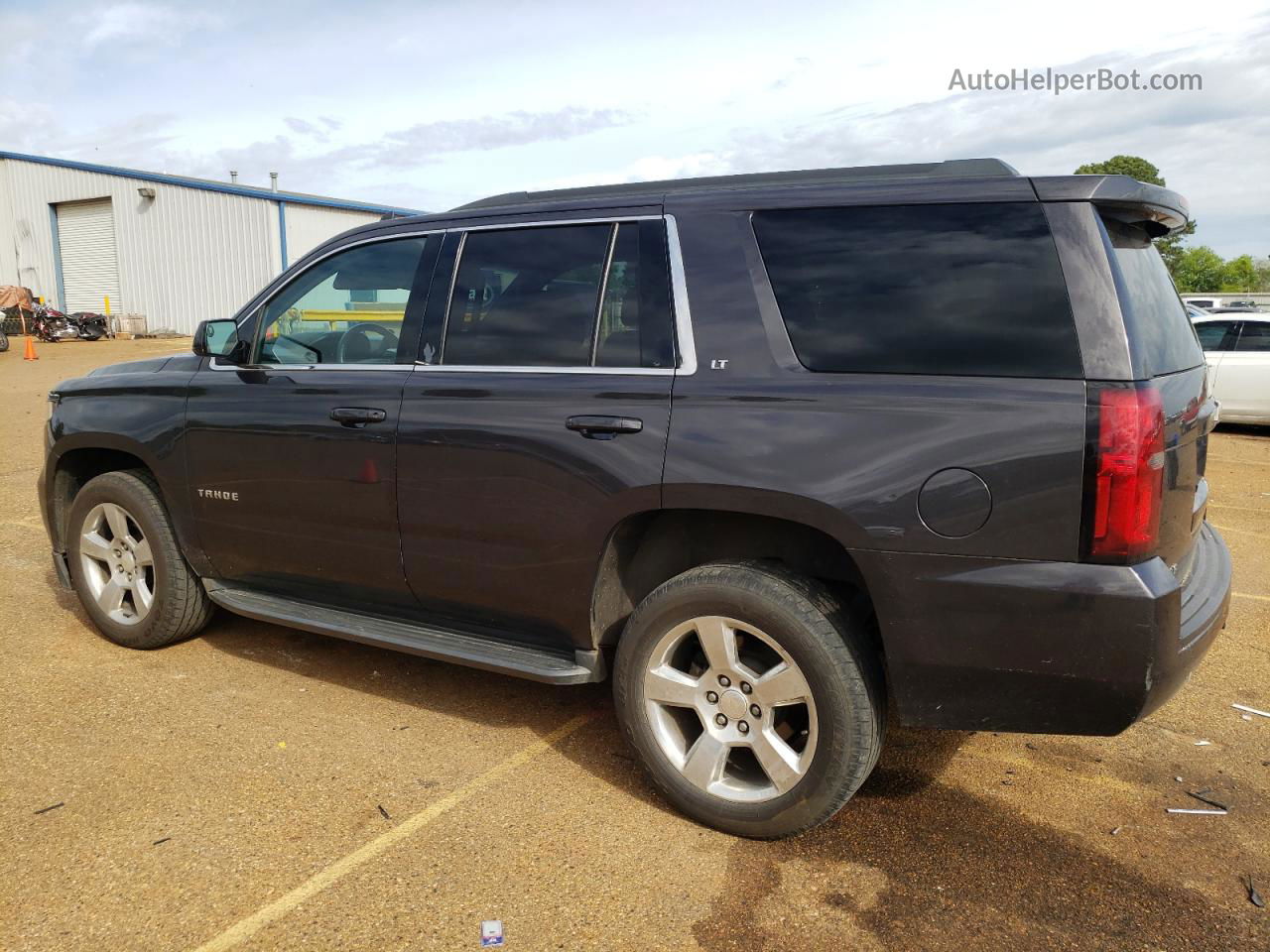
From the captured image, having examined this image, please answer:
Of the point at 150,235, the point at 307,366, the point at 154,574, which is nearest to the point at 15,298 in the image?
the point at 150,235

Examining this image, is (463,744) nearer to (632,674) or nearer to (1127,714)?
(632,674)

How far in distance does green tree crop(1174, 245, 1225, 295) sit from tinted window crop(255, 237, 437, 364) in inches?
3323

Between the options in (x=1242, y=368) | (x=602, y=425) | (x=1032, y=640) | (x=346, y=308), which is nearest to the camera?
(x=1032, y=640)

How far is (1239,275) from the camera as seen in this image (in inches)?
3578

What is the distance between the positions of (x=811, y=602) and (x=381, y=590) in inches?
68.8

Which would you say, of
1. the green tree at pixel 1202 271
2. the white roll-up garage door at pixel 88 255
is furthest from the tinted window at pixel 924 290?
the green tree at pixel 1202 271

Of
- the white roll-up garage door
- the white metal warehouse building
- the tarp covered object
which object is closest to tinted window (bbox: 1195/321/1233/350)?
the white metal warehouse building

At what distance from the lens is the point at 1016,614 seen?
8.75ft

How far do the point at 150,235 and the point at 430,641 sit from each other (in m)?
31.7

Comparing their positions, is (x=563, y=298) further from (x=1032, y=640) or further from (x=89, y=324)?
(x=89, y=324)

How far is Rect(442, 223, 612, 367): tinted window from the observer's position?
3.46 meters

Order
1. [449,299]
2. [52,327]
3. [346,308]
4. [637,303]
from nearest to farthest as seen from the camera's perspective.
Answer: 1. [637,303]
2. [449,299]
3. [346,308]
4. [52,327]

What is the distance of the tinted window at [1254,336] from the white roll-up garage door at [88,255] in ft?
103

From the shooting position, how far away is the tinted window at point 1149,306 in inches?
105
